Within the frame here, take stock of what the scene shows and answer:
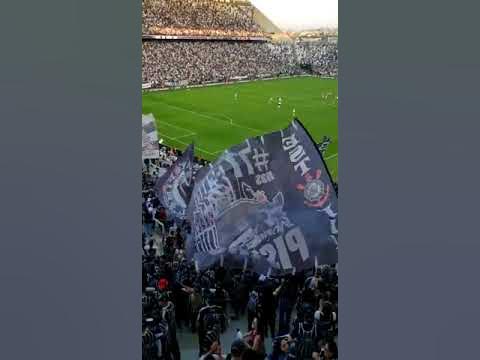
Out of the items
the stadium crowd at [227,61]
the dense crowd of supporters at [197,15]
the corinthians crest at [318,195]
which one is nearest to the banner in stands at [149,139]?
the stadium crowd at [227,61]

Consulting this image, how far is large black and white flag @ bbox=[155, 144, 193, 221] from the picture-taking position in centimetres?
465

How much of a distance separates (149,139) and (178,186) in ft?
1.48

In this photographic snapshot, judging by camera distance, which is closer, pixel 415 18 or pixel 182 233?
pixel 415 18

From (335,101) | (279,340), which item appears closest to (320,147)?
(335,101)

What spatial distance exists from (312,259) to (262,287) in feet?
1.46

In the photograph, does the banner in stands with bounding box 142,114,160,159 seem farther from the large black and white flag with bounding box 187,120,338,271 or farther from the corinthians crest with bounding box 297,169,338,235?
the corinthians crest with bounding box 297,169,338,235

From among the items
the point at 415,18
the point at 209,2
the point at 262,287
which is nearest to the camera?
the point at 415,18

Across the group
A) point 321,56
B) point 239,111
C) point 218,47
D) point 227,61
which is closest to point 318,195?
point 239,111

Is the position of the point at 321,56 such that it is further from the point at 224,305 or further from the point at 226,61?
the point at 224,305

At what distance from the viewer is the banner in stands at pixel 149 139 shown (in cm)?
453

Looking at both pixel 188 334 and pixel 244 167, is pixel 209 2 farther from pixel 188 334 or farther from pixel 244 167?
pixel 188 334

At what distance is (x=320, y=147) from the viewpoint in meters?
4.45

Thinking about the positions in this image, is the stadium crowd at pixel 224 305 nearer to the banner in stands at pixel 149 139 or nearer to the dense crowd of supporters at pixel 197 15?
the banner in stands at pixel 149 139

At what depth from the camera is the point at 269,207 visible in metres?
4.51
